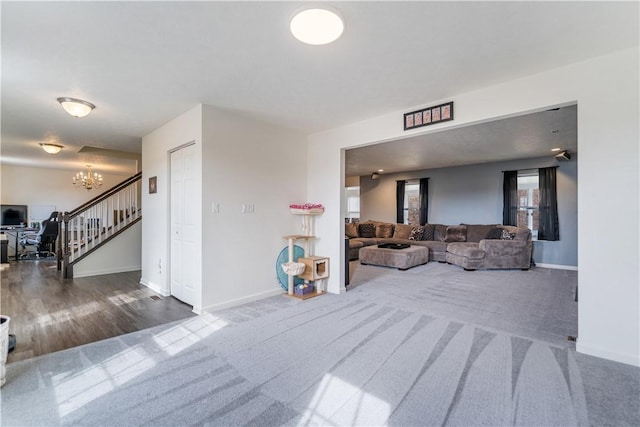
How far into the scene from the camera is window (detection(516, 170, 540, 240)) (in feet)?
22.1

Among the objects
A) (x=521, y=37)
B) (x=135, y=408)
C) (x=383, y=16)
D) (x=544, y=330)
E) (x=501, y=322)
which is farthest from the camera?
(x=501, y=322)

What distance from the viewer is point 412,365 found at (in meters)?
2.23

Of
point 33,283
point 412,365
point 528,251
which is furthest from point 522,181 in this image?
point 33,283

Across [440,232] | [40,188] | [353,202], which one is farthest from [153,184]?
[353,202]

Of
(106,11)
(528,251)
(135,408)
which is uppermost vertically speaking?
(106,11)

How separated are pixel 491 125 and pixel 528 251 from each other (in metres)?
3.33

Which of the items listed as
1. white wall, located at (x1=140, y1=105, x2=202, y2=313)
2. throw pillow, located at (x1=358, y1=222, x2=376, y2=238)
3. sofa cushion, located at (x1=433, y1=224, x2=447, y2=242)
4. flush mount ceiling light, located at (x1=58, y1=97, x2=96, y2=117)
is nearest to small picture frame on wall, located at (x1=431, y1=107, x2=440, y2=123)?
white wall, located at (x1=140, y1=105, x2=202, y2=313)

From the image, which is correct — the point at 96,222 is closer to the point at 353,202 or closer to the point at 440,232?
the point at 440,232

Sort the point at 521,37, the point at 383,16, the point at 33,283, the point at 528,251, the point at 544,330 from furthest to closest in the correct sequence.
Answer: the point at 528,251
the point at 33,283
the point at 544,330
the point at 521,37
the point at 383,16

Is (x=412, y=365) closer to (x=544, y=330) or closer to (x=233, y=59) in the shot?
(x=544, y=330)

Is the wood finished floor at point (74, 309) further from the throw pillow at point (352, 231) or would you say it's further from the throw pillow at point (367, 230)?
the throw pillow at point (367, 230)

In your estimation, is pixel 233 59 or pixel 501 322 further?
pixel 501 322

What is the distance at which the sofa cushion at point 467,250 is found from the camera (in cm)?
611

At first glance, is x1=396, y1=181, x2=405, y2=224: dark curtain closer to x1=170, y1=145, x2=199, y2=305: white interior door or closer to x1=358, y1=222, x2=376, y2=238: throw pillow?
x1=358, y1=222, x2=376, y2=238: throw pillow
